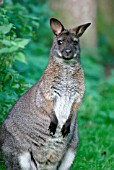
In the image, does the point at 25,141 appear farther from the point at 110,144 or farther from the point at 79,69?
the point at 110,144

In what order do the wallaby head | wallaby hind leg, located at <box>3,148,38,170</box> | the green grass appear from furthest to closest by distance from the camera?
the green grass
the wallaby head
wallaby hind leg, located at <box>3,148,38,170</box>

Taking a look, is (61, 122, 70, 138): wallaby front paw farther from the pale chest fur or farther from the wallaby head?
the wallaby head

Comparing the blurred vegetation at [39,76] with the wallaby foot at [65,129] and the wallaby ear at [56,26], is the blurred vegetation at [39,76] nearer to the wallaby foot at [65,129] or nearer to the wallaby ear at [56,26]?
the wallaby ear at [56,26]

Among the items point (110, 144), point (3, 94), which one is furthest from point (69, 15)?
point (3, 94)

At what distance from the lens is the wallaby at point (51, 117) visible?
7.09m

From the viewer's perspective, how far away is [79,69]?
287 inches

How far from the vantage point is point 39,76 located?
1114 cm

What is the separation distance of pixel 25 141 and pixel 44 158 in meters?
0.32

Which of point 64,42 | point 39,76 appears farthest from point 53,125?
point 39,76

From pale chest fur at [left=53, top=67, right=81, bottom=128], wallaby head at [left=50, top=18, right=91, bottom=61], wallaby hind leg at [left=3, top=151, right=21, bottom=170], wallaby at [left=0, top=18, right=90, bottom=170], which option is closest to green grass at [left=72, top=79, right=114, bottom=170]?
wallaby at [left=0, top=18, right=90, bottom=170]

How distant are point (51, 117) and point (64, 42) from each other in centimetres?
87

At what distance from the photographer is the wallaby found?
709cm

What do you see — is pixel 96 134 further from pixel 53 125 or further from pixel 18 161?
pixel 18 161

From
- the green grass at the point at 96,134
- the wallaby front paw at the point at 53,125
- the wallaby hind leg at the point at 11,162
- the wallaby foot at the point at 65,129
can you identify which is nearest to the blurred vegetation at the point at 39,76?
the green grass at the point at 96,134
